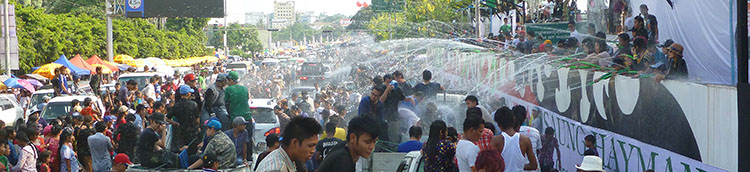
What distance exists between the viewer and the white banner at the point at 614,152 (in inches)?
325

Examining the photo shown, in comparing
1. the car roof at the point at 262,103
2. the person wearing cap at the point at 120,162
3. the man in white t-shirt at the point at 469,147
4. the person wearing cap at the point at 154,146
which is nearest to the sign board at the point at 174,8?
the car roof at the point at 262,103

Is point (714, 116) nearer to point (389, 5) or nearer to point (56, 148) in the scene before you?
point (56, 148)

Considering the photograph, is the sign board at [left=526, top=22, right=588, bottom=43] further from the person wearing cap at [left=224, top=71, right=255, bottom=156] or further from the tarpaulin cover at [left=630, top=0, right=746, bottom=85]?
the person wearing cap at [left=224, top=71, right=255, bottom=156]

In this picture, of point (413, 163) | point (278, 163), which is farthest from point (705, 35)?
point (278, 163)

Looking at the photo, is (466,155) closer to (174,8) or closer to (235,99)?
(235,99)

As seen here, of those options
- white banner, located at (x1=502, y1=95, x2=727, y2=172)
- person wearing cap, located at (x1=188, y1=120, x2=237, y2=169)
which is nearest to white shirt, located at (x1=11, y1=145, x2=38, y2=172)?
person wearing cap, located at (x1=188, y1=120, x2=237, y2=169)

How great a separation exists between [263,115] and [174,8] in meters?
22.2

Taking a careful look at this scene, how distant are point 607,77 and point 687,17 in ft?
3.95

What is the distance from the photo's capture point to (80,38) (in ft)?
138

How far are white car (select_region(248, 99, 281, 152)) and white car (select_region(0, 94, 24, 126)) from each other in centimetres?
600

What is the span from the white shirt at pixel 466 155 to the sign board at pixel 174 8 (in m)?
31.1

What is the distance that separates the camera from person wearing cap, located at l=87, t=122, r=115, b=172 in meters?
11.3

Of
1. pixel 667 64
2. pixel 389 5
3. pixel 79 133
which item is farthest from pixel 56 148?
pixel 389 5

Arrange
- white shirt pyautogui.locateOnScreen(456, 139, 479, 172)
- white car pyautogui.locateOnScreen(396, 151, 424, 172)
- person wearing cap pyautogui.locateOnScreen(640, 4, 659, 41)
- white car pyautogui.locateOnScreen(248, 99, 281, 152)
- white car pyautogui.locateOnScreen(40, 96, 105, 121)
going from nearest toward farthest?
1. white shirt pyautogui.locateOnScreen(456, 139, 479, 172)
2. white car pyautogui.locateOnScreen(396, 151, 424, 172)
3. person wearing cap pyautogui.locateOnScreen(640, 4, 659, 41)
4. white car pyautogui.locateOnScreen(248, 99, 281, 152)
5. white car pyautogui.locateOnScreen(40, 96, 105, 121)
